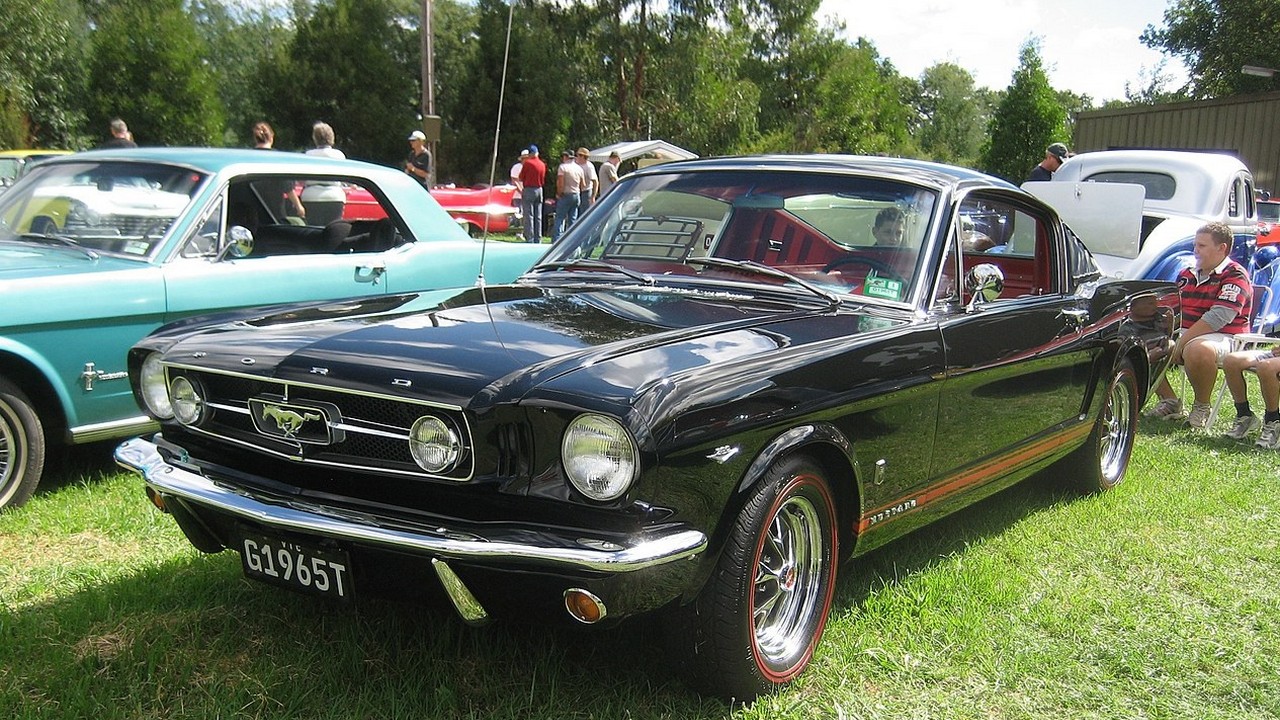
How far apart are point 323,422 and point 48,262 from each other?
2.53m

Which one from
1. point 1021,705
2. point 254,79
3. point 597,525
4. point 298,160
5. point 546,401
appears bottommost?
point 1021,705

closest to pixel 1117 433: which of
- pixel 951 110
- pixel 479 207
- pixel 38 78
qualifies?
pixel 479 207

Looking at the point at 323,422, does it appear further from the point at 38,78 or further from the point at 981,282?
the point at 38,78

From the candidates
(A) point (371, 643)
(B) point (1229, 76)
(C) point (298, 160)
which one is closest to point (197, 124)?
(C) point (298, 160)

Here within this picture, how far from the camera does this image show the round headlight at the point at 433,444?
8.08 feet

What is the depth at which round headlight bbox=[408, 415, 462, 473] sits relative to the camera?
246cm

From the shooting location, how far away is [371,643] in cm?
302

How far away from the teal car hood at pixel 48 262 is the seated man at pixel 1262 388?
19.5 feet

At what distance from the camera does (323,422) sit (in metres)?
2.63

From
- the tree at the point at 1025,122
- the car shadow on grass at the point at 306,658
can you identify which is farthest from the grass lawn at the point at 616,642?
the tree at the point at 1025,122

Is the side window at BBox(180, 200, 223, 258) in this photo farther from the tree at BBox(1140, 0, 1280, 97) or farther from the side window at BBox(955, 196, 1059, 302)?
the tree at BBox(1140, 0, 1280, 97)

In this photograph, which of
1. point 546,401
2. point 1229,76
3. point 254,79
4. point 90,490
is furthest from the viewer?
point 1229,76

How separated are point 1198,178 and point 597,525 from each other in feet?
28.8

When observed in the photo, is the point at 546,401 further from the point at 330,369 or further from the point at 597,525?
the point at 330,369
